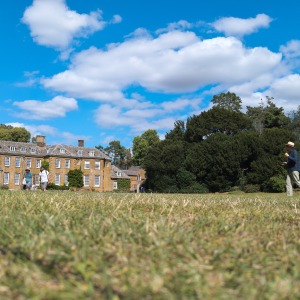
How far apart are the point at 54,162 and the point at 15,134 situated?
26330 mm

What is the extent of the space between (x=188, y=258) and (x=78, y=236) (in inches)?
29.7

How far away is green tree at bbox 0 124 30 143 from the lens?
319 ft

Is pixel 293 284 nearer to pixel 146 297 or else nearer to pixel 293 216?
pixel 146 297

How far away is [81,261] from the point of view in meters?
1.99

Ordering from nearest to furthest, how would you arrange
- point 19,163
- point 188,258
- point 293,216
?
point 188,258
point 293,216
point 19,163

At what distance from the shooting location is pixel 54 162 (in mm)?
77875

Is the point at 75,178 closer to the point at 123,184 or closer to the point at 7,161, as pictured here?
the point at 123,184

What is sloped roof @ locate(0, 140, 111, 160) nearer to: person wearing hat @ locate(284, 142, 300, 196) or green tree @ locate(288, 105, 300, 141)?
green tree @ locate(288, 105, 300, 141)

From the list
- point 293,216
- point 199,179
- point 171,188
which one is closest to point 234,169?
point 199,179

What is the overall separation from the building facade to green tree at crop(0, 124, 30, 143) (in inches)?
812

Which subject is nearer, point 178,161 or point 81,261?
point 81,261

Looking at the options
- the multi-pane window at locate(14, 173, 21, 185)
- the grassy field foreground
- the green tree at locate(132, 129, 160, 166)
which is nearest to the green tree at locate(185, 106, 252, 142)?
the multi-pane window at locate(14, 173, 21, 185)

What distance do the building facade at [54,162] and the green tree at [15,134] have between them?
812 inches

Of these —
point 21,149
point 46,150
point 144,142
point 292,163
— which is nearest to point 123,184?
point 144,142
